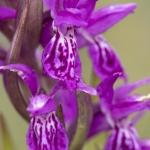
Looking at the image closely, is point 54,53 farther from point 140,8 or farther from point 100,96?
point 140,8

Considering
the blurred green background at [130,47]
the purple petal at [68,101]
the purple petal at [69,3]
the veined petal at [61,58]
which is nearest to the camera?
the veined petal at [61,58]

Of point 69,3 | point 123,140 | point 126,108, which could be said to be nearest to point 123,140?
point 123,140

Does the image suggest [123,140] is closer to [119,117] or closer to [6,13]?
[119,117]

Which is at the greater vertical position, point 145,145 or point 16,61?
point 16,61

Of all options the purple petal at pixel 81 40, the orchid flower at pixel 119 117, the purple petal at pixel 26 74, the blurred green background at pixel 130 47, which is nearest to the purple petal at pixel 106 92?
the orchid flower at pixel 119 117

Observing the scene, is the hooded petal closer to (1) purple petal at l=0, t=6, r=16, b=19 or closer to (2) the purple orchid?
(2) the purple orchid

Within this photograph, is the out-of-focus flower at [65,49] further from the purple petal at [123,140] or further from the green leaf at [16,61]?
the purple petal at [123,140]
